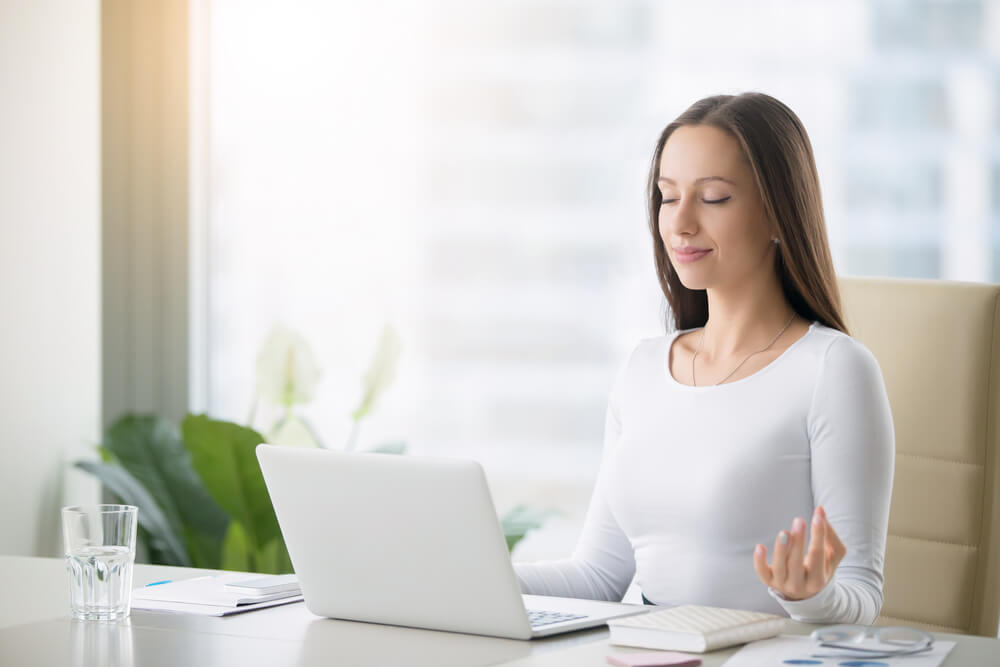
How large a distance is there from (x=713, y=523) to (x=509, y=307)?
1720mm

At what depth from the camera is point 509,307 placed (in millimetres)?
3258

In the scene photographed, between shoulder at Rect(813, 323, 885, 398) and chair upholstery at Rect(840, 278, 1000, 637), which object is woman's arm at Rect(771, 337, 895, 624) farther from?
chair upholstery at Rect(840, 278, 1000, 637)

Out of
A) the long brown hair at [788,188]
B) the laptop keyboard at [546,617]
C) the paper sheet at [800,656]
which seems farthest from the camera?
the long brown hair at [788,188]

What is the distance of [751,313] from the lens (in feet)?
5.60

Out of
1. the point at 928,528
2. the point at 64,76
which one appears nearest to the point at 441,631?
the point at 928,528

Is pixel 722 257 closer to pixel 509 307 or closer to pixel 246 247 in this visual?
pixel 509 307

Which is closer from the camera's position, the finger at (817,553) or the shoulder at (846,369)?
the finger at (817,553)

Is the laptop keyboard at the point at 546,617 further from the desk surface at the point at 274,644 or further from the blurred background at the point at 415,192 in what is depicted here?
the blurred background at the point at 415,192

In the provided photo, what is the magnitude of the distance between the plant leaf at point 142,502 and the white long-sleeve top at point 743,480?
1.66 metres

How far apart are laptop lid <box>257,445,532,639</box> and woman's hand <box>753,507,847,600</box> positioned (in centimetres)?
25

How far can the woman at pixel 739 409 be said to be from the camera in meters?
1.53

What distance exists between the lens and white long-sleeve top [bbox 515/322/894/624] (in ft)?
4.92

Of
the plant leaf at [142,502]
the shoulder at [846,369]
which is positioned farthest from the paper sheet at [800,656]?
the plant leaf at [142,502]

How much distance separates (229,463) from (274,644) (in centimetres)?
182
